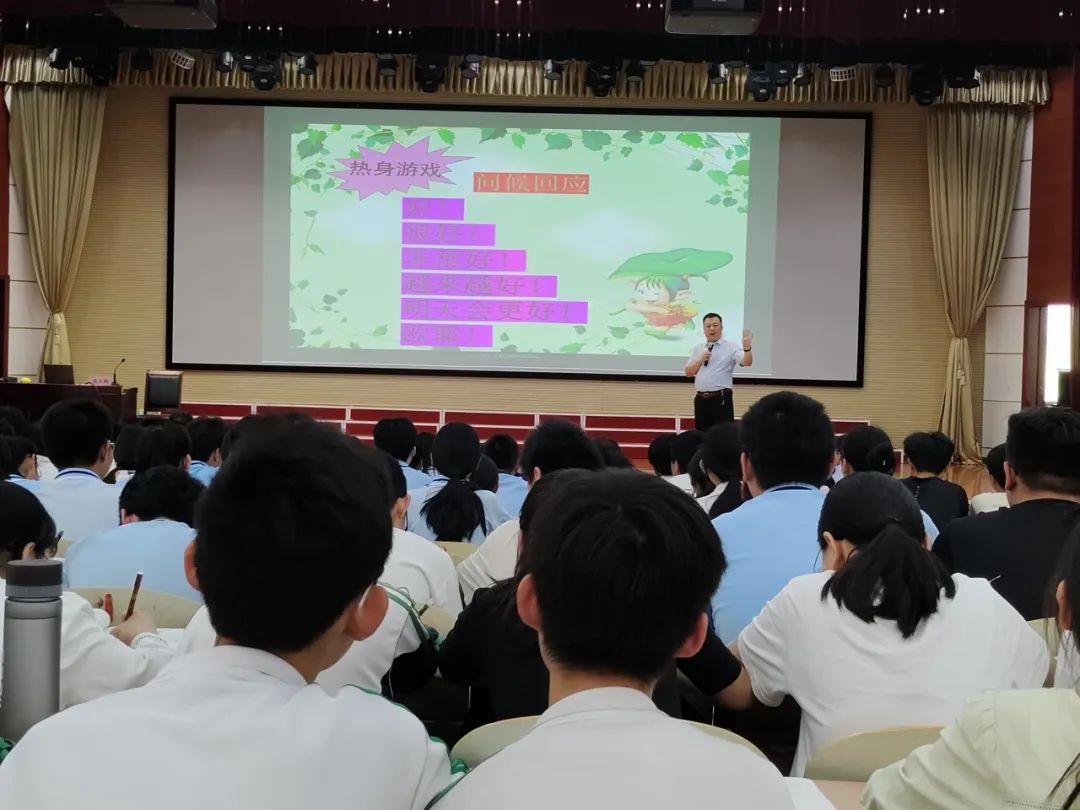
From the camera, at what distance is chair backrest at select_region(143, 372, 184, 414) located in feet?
28.0

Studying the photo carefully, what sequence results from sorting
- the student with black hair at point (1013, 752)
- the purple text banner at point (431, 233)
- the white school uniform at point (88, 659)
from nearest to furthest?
the student with black hair at point (1013, 752) < the white school uniform at point (88, 659) < the purple text banner at point (431, 233)

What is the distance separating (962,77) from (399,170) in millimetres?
4453

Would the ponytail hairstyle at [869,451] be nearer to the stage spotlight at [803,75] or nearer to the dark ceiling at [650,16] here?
the dark ceiling at [650,16]

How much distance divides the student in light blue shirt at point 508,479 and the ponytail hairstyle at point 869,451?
1.30m

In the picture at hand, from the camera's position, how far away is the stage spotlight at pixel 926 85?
28.8 feet

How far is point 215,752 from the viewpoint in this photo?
0.92 meters

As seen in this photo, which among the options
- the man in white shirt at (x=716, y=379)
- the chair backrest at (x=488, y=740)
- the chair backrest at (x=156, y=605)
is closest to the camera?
the chair backrest at (x=488, y=740)

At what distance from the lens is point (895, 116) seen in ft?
32.1

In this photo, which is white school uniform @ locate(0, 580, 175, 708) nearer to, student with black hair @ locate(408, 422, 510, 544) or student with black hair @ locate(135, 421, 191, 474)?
student with black hair @ locate(408, 422, 510, 544)

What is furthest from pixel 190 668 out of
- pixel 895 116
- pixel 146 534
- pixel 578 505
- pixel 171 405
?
pixel 895 116

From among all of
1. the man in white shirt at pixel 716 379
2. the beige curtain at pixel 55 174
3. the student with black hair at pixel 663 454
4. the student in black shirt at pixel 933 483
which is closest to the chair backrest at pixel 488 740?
the student in black shirt at pixel 933 483

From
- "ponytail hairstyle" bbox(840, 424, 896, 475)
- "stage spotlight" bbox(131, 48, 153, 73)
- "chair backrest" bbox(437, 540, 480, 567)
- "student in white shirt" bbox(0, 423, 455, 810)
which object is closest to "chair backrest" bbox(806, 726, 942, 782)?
"student in white shirt" bbox(0, 423, 455, 810)

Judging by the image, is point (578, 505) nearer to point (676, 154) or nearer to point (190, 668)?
point (190, 668)

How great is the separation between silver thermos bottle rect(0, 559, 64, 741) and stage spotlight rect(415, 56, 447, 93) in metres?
8.12
